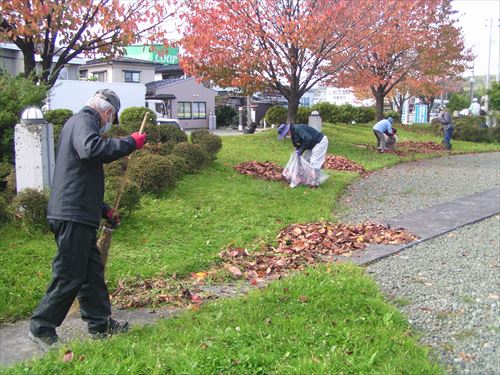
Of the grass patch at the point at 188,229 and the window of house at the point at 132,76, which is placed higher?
the window of house at the point at 132,76

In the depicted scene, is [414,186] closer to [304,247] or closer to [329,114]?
[304,247]

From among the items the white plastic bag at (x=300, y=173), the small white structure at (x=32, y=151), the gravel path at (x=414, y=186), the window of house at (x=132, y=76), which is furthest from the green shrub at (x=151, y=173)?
the window of house at (x=132, y=76)

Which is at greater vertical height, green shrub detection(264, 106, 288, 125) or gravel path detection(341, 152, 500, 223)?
green shrub detection(264, 106, 288, 125)

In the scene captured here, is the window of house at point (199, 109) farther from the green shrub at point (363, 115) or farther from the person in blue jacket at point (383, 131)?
the person in blue jacket at point (383, 131)

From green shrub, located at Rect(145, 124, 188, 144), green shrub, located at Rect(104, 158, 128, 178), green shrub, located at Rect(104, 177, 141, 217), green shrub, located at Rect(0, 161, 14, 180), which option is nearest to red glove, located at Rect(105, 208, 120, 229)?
green shrub, located at Rect(104, 177, 141, 217)

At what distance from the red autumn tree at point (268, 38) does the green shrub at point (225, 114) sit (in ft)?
111

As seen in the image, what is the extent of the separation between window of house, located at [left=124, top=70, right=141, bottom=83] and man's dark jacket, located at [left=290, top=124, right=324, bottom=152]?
33774mm

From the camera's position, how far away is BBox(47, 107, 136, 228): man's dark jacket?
3678mm

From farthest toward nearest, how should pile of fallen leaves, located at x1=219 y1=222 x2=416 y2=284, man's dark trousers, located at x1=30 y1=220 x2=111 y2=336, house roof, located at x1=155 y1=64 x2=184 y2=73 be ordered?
house roof, located at x1=155 y1=64 x2=184 y2=73 < pile of fallen leaves, located at x1=219 y1=222 x2=416 y2=284 < man's dark trousers, located at x1=30 y1=220 x2=111 y2=336

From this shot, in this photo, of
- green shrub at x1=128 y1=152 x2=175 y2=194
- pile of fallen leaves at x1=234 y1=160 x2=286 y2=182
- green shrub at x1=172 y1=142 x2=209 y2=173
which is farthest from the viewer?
pile of fallen leaves at x1=234 y1=160 x2=286 y2=182

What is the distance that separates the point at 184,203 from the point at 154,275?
3160 mm

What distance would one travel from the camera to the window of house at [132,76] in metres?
42.3

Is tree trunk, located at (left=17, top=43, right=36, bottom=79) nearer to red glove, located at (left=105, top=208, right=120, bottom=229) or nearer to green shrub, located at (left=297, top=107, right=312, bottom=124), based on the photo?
red glove, located at (left=105, top=208, right=120, bottom=229)

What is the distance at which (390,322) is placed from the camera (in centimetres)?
420
